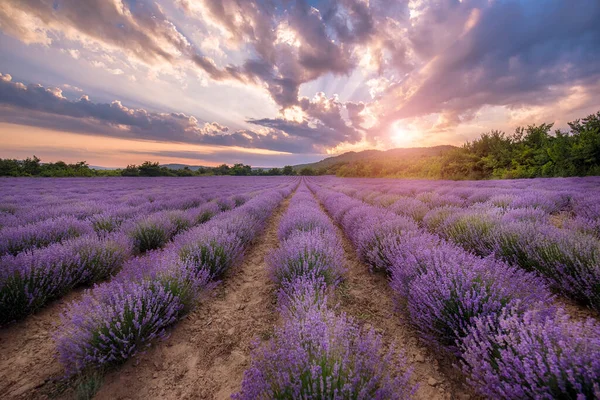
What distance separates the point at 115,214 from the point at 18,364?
4.46 metres

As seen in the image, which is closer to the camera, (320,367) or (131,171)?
(320,367)

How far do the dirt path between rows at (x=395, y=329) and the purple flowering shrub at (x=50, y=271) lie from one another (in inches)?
113

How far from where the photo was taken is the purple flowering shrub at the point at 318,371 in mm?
974

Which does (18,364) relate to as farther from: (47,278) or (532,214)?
(532,214)

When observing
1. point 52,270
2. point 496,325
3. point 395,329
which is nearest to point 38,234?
point 52,270

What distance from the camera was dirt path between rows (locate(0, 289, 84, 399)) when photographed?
1.45 meters

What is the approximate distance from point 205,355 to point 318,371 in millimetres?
1168

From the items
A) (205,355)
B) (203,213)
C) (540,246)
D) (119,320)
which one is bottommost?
(205,355)

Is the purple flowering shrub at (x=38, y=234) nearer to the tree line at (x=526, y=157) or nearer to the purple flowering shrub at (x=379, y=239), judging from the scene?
the purple flowering shrub at (x=379, y=239)

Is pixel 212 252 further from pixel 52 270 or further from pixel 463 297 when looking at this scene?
pixel 463 297

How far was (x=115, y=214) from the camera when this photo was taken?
5301 mm

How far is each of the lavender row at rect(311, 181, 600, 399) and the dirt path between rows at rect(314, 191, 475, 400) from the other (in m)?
0.11

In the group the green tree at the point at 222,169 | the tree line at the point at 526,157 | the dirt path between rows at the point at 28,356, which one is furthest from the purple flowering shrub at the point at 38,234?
the green tree at the point at 222,169

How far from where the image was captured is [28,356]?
65.9 inches
